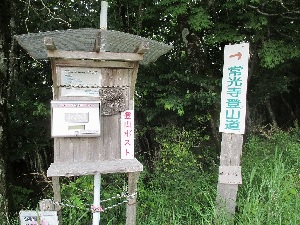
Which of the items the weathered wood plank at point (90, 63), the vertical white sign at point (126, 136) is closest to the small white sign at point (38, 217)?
the vertical white sign at point (126, 136)

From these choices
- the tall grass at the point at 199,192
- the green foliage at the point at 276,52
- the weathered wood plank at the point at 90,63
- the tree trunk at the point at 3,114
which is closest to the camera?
the weathered wood plank at the point at 90,63

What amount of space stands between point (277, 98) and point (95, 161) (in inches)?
291

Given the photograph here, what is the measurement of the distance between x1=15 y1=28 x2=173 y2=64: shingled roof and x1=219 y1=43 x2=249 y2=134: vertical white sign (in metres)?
1.06

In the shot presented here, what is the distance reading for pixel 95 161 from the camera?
3.19 m

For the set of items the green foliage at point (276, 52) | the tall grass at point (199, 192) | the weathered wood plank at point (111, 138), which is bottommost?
the tall grass at point (199, 192)

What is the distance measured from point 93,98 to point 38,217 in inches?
47.4

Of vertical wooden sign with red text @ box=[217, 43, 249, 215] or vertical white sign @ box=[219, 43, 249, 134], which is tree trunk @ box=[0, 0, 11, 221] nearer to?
vertical wooden sign with red text @ box=[217, 43, 249, 215]

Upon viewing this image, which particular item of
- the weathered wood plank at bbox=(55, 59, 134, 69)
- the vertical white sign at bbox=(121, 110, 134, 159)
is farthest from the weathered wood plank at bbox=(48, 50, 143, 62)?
the vertical white sign at bbox=(121, 110, 134, 159)

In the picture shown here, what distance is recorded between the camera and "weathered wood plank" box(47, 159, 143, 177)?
117 inches

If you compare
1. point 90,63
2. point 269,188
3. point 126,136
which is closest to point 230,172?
point 269,188

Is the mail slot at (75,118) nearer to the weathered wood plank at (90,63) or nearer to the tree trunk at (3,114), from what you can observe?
the weathered wood plank at (90,63)

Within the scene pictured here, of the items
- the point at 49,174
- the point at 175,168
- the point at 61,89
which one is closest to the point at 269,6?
the point at 175,168

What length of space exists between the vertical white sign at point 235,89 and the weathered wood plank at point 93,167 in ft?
4.45

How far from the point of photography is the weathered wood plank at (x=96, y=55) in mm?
2900
